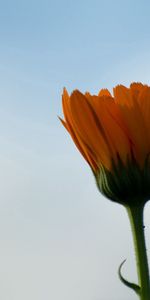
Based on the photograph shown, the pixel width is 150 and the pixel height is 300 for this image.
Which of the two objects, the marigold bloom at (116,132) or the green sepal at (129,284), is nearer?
the green sepal at (129,284)

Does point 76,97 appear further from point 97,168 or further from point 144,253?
point 144,253

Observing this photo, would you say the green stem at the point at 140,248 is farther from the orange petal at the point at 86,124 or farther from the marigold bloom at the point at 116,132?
the orange petal at the point at 86,124

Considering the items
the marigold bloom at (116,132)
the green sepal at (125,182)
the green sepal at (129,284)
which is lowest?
the green sepal at (129,284)

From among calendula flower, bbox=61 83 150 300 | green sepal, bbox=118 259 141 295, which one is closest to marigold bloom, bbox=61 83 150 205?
calendula flower, bbox=61 83 150 300

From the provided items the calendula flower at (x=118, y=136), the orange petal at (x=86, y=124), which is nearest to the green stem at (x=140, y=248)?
the calendula flower at (x=118, y=136)


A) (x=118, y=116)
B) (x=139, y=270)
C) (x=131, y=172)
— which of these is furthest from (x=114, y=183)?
(x=139, y=270)

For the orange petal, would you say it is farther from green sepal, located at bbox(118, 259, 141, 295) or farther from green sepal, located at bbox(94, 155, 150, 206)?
green sepal, located at bbox(118, 259, 141, 295)

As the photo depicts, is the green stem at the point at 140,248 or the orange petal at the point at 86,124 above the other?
the orange petal at the point at 86,124

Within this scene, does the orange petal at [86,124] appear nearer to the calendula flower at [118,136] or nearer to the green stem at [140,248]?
the calendula flower at [118,136]
